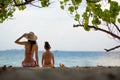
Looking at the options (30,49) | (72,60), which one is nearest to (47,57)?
(30,49)

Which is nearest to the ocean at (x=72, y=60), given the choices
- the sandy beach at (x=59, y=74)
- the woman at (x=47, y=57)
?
the woman at (x=47, y=57)

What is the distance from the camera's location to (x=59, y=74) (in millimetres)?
1517

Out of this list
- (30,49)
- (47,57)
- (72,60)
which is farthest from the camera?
(72,60)

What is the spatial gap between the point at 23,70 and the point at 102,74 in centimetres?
39

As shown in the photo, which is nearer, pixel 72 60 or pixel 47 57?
pixel 47 57

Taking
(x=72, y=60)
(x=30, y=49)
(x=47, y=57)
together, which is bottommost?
(x=72, y=60)

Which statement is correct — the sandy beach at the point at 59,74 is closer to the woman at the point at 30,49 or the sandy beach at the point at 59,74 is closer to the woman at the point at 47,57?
the woman at the point at 30,49

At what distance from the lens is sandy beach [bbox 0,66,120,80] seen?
4.81 ft

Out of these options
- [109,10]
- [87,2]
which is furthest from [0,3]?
[109,10]

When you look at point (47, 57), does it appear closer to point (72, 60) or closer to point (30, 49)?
point (30, 49)

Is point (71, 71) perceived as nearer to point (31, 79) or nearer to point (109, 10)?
point (31, 79)

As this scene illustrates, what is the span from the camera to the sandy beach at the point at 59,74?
1.47 m

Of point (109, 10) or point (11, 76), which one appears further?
point (109, 10)

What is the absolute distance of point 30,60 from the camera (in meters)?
7.78
